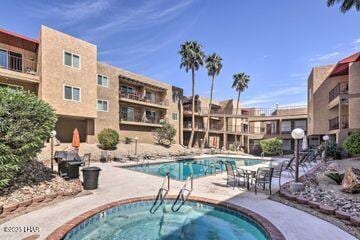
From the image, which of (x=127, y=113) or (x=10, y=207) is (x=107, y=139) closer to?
(x=127, y=113)

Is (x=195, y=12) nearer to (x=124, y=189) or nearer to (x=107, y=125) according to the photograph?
(x=124, y=189)

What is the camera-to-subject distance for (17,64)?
59.6 feet

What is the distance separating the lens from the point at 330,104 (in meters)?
22.8

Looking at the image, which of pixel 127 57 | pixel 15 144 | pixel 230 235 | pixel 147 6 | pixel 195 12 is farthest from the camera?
pixel 127 57

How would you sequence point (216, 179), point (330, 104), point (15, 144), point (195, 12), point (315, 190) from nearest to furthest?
point (15, 144)
point (315, 190)
point (216, 179)
point (195, 12)
point (330, 104)

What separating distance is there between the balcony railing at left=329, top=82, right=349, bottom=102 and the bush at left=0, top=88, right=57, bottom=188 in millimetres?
24181

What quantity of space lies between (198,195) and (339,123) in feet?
55.6

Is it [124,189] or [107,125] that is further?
[107,125]

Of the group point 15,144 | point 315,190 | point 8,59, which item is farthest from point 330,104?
point 8,59

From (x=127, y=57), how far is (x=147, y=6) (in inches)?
503

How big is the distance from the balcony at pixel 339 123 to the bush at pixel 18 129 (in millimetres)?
21259

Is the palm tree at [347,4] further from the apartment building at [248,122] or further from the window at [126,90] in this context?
the window at [126,90]

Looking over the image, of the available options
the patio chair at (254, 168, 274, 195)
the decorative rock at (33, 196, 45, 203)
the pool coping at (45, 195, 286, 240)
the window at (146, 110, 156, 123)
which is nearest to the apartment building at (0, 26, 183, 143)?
the window at (146, 110, 156, 123)

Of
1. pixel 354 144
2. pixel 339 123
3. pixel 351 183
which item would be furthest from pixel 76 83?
pixel 339 123
